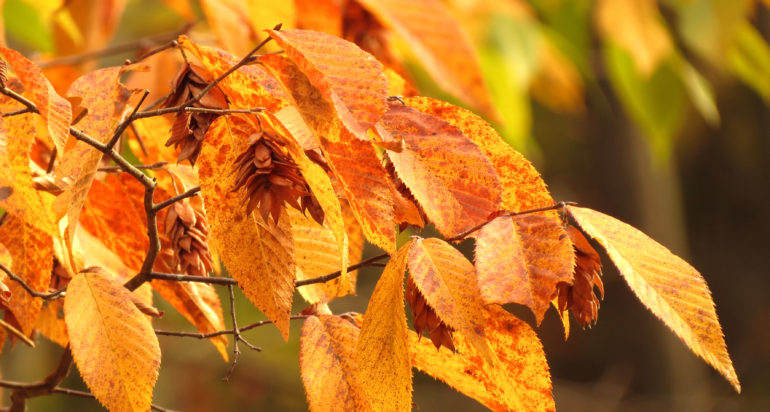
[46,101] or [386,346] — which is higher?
[46,101]

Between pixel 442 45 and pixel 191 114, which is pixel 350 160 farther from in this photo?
pixel 442 45

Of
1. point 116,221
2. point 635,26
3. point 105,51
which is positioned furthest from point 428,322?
point 635,26

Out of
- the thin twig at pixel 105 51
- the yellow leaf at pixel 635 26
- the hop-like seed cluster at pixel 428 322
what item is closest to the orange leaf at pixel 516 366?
the hop-like seed cluster at pixel 428 322

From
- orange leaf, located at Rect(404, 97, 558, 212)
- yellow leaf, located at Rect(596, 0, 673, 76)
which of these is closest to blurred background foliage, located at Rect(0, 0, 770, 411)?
yellow leaf, located at Rect(596, 0, 673, 76)

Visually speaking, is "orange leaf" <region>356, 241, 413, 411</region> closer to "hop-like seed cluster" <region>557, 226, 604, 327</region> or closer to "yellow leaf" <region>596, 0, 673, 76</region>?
"hop-like seed cluster" <region>557, 226, 604, 327</region>

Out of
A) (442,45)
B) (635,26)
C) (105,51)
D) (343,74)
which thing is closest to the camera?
(343,74)

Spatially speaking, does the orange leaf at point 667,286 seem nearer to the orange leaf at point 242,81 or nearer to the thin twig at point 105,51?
the orange leaf at point 242,81
